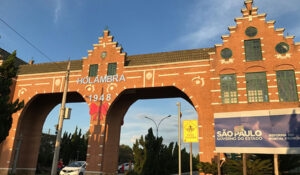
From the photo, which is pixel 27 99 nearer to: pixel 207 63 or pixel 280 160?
pixel 207 63

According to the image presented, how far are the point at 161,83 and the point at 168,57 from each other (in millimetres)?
3811

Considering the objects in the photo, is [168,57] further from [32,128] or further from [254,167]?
[32,128]

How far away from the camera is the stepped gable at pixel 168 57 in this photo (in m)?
29.4

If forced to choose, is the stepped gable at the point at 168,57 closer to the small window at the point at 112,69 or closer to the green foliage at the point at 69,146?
the small window at the point at 112,69

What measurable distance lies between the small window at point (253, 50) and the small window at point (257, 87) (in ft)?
5.75

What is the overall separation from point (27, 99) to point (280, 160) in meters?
29.9

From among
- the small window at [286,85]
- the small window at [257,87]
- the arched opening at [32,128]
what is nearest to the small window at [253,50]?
the small window at [257,87]

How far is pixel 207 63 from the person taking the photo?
91.3 feet

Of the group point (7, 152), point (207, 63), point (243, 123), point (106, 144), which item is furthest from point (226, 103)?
point (7, 152)

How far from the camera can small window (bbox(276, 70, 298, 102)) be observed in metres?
24.2

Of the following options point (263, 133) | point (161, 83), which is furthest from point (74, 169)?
point (263, 133)

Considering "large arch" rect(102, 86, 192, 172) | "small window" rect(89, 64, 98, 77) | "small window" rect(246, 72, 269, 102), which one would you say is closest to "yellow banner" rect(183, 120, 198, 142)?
"small window" rect(246, 72, 269, 102)

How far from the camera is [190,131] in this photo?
19938 mm

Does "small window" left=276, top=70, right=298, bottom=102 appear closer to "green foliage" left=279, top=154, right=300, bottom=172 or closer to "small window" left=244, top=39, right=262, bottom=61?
"small window" left=244, top=39, right=262, bottom=61
